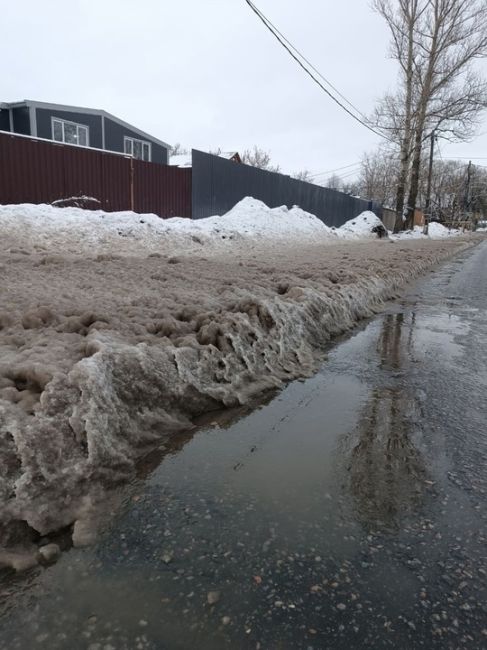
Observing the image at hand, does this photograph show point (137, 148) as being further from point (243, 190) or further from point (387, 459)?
point (387, 459)

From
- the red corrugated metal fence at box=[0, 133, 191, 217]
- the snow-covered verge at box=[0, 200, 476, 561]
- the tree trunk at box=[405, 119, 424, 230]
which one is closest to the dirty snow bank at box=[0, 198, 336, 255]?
the red corrugated metal fence at box=[0, 133, 191, 217]

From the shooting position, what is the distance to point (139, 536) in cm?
192

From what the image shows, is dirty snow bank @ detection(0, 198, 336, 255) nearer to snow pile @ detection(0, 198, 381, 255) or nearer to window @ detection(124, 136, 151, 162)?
snow pile @ detection(0, 198, 381, 255)

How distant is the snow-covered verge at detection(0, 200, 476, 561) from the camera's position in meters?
2.05

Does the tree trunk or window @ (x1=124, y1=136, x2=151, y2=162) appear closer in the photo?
window @ (x1=124, y1=136, x2=151, y2=162)

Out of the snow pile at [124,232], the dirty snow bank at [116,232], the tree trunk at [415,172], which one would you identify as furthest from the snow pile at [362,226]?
the dirty snow bank at [116,232]

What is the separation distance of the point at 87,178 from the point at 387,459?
11577 mm

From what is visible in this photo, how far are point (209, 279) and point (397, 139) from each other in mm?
24537

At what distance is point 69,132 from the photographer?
19.7m

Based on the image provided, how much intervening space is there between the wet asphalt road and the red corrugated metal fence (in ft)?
32.8

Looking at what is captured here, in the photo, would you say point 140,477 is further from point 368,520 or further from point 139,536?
point 368,520

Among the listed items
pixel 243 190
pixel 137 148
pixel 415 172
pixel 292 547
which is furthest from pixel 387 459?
pixel 415 172

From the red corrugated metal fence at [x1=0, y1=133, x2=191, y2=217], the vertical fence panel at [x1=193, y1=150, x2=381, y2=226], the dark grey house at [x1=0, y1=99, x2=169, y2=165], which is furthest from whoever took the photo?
the dark grey house at [x1=0, y1=99, x2=169, y2=165]

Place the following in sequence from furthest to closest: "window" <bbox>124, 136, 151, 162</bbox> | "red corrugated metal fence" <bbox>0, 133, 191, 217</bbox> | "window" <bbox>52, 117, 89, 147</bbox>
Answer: "window" <bbox>124, 136, 151, 162</bbox> < "window" <bbox>52, 117, 89, 147</bbox> < "red corrugated metal fence" <bbox>0, 133, 191, 217</bbox>
